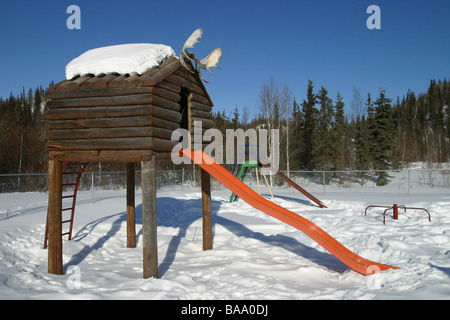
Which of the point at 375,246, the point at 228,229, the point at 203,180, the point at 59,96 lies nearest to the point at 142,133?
the point at 59,96

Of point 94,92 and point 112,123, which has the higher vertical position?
point 94,92

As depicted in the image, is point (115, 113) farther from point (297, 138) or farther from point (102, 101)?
point (297, 138)

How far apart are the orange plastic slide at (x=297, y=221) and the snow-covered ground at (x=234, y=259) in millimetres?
240

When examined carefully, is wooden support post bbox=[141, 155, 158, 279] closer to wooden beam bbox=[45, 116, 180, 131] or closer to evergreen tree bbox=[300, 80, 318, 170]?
wooden beam bbox=[45, 116, 180, 131]

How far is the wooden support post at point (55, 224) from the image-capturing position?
18.1 ft

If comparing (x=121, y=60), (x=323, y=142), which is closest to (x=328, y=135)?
(x=323, y=142)

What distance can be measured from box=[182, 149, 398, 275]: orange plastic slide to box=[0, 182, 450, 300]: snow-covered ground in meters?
0.24

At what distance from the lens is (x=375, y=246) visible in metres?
6.94

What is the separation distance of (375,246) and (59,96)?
7.07 m

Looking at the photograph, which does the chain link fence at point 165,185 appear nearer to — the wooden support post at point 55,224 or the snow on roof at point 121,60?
the wooden support post at point 55,224

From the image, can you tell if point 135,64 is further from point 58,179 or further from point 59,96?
point 58,179

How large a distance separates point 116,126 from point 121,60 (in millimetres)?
1163

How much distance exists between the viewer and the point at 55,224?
18.4 feet

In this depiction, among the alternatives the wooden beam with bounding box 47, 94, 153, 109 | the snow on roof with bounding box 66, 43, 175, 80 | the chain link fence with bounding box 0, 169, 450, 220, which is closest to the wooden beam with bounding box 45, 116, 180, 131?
the wooden beam with bounding box 47, 94, 153, 109
